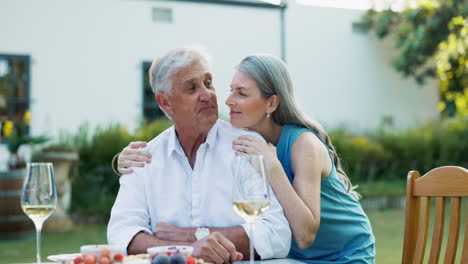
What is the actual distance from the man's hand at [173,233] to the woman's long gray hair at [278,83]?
642mm

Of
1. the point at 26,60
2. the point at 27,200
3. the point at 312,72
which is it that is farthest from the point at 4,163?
the point at 312,72

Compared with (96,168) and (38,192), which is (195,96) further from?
(96,168)

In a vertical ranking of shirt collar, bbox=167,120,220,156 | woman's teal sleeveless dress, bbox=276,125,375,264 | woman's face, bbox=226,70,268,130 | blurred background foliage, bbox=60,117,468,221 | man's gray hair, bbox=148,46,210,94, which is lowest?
blurred background foliage, bbox=60,117,468,221

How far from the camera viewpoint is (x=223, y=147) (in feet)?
7.82

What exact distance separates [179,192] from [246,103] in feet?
1.44

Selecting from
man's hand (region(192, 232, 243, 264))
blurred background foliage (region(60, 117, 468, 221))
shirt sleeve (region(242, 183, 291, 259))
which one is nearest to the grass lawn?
blurred background foliage (region(60, 117, 468, 221))

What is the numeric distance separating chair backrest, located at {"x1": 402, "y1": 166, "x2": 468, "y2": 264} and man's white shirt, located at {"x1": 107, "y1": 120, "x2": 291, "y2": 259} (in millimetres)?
632

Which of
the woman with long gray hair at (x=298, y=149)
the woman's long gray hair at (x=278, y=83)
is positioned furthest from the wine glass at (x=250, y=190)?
the woman's long gray hair at (x=278, y=83)

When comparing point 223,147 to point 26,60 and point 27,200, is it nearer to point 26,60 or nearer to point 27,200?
point 27,200

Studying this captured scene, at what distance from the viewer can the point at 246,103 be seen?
96.6 inches

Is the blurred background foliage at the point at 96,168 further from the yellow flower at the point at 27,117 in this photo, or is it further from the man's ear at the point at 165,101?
the man's ear at the point at 165,101

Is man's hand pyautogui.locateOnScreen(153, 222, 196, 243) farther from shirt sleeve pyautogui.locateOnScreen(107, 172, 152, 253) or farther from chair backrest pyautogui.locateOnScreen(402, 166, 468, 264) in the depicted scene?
chair backrest pyautogui.locateOnScreen(402, 166, 468, 264)

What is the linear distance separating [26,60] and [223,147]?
969 cm

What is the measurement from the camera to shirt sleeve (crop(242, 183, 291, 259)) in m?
2.00
